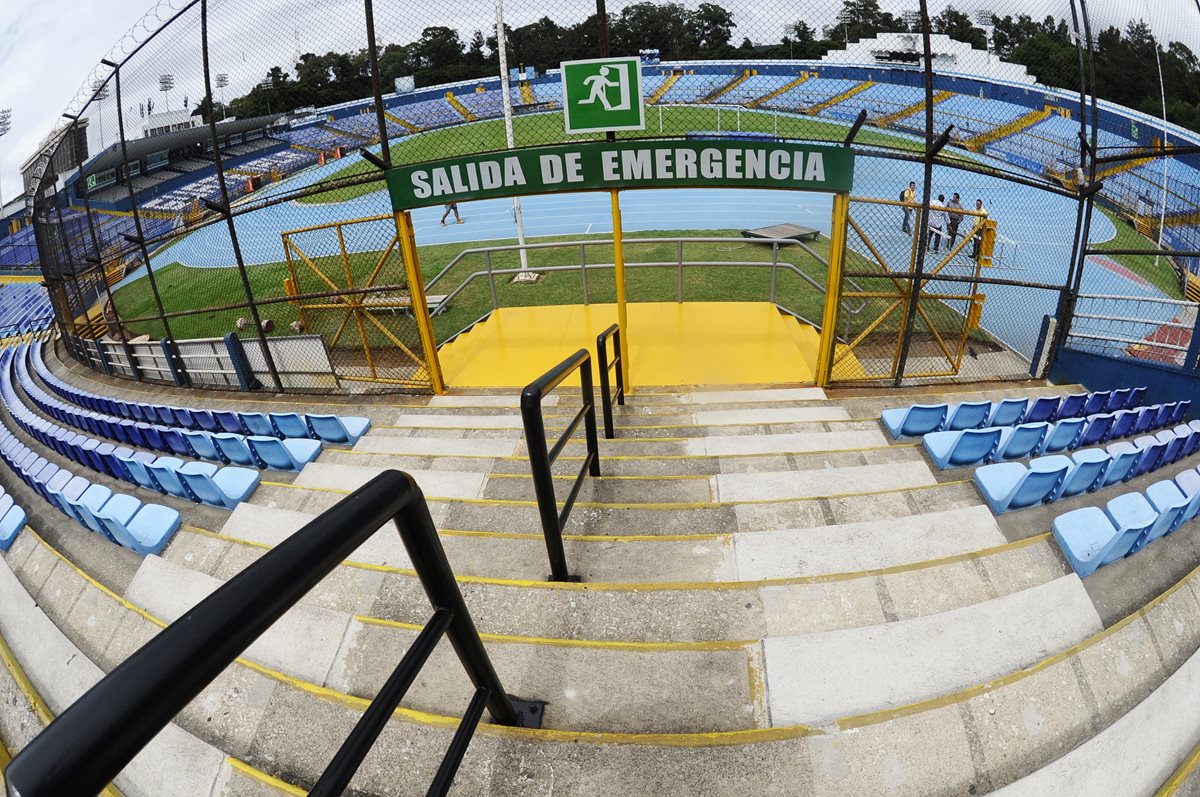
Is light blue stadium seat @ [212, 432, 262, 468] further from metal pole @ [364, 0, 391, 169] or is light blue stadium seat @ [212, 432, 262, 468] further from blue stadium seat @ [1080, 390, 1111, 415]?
blue stadium seat @ [1080, 390, 1111, 415]

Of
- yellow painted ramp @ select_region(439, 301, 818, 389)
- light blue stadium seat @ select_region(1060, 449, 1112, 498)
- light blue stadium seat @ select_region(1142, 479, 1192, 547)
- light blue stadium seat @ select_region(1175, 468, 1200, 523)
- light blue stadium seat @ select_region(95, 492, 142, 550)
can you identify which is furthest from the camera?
yellow painted ramp @ select_region(439, 301, 818, 389)

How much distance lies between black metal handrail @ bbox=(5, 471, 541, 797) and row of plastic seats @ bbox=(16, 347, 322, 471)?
464cm

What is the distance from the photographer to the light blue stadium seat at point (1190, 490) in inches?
137

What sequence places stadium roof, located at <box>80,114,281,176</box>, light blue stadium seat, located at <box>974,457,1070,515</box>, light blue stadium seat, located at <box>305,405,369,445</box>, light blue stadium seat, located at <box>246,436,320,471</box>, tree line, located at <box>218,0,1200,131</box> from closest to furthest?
light blue stadium seat, located at <box>974,457,1070,515</box> < light blue stadium seat, located at <box>246,436,320,471</box> < light blue stadium seat, located at <box>305,405,369,445</box> < tree line, located at <box>218,0,1200,131</box> < stadium roof, located at <box>80,114,281,176</box>

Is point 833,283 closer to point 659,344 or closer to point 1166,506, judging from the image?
point 659,344

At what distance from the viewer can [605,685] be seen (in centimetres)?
239

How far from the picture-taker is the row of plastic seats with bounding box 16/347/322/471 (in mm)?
5473

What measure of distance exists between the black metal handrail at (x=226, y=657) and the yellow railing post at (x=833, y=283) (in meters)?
5.75

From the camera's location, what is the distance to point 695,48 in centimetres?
797

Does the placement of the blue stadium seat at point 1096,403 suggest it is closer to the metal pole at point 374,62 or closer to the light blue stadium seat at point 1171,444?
the light blue stadium seat at point 1171,444

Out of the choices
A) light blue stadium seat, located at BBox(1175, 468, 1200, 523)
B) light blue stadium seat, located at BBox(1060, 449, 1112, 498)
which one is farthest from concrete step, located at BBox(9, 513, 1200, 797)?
light blue stadium seat, located at BBox(1060, 449, 1112, 498)

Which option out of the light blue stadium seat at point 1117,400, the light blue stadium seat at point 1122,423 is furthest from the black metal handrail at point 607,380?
the light blue stadium seat at point 1117,400

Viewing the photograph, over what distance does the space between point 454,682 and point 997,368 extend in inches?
384

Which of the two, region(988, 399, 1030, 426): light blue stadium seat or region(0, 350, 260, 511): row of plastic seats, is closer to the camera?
region(0, 350, 260, 511): row of plastic seats
